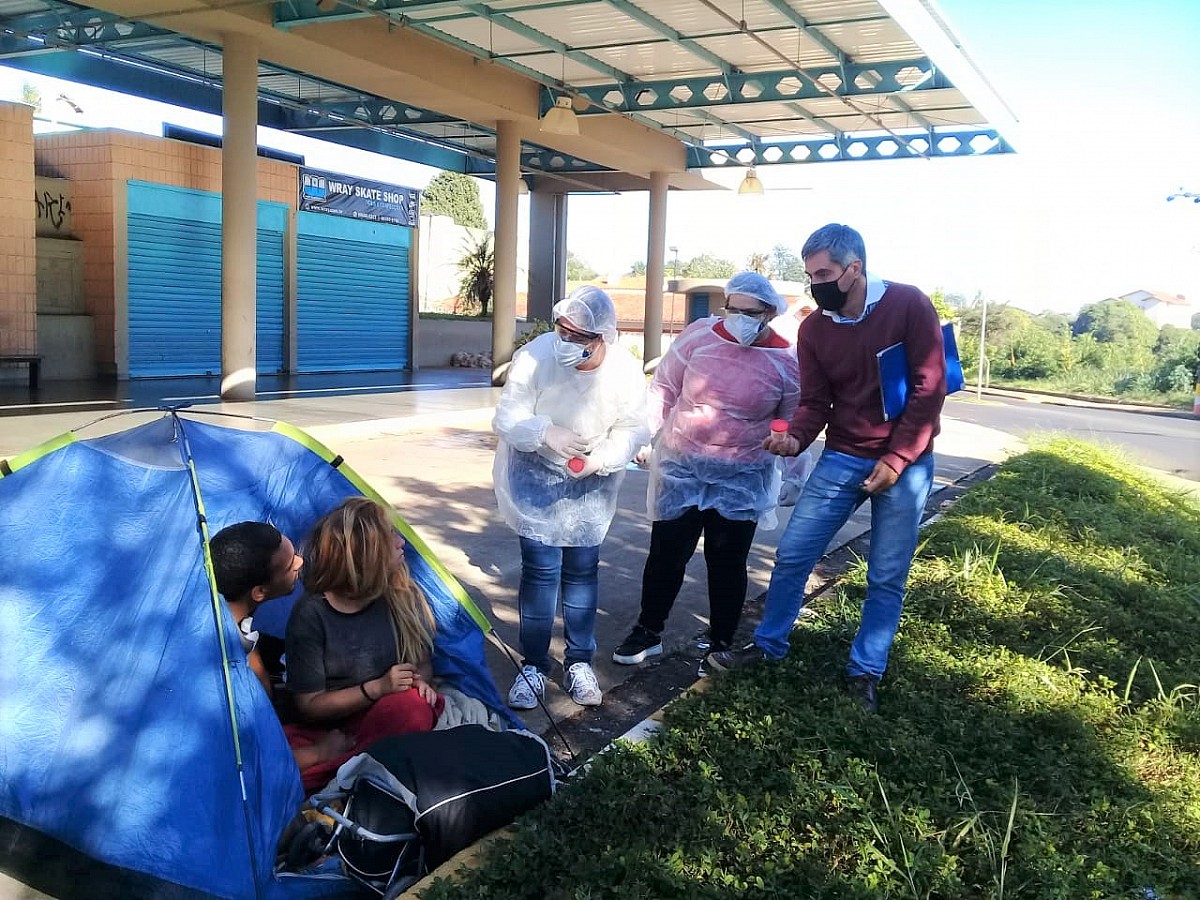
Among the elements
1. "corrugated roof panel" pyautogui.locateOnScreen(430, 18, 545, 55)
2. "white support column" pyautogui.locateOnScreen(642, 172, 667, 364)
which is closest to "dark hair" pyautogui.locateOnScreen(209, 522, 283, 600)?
"corrugated roof panel" pyautogui.locateOnScreen(430, 18, 545, 55)

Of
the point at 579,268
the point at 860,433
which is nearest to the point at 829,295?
the point at 860,433

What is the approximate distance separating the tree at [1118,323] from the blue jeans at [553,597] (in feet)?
184

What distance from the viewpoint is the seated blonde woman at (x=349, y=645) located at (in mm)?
2930

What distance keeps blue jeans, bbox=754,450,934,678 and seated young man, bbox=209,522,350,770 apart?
1.75 meters

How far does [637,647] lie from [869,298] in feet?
5.79

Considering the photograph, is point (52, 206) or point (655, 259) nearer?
point (52, 206)

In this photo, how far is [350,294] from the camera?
687 inches

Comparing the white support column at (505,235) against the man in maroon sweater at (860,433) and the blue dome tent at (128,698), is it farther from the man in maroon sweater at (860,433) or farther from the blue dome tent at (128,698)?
the blue dome tent at (128,698)

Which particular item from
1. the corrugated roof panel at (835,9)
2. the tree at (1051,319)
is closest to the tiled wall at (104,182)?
the corrugated roof panel at (835,9)

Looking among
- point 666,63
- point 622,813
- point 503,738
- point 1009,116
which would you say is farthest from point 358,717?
point 1009,116

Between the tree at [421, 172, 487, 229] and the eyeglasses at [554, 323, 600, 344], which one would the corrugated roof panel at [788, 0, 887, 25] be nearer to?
the eyeglasses at [554, 323, 600, 344]

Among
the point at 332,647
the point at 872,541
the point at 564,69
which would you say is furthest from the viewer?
the point at 564,69

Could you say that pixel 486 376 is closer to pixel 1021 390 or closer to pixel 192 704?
pixel 192 704

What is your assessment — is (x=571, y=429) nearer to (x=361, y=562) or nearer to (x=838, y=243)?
(x=361, y=562)
